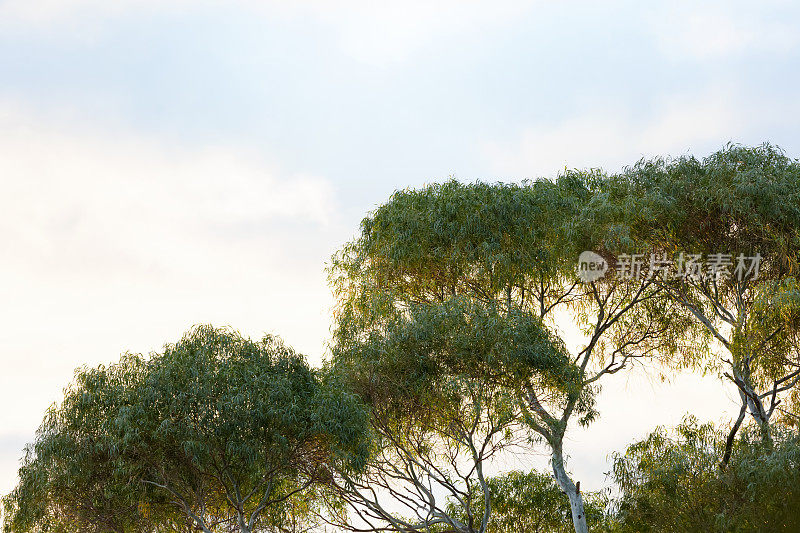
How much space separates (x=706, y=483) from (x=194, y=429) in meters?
9.05

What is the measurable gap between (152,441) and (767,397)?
41.0 feet

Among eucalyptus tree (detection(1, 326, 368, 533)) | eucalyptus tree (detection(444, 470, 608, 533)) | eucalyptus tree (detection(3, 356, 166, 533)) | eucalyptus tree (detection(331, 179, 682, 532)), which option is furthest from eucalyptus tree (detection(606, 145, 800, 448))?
eucalyptus tree (detection(3, 356, 166, 533))

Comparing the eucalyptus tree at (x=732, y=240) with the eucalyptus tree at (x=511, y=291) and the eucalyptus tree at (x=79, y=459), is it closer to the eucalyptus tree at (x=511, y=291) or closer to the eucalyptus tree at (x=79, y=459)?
the eucalyptus tree at (x=511, y=291)

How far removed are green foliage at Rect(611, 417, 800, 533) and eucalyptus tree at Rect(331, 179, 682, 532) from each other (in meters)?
1.61

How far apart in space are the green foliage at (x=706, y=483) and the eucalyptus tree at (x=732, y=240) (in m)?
1.32

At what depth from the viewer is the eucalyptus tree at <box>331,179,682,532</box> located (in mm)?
15844

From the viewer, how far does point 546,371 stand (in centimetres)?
1588

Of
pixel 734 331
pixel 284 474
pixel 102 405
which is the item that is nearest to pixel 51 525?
pixel 102 405

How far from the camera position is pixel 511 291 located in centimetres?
1866

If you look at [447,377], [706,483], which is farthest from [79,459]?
[706,483]

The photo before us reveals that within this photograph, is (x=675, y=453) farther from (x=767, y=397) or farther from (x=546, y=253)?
(x=546, y=253)

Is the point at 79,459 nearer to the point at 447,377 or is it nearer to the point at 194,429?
the point at 194,429

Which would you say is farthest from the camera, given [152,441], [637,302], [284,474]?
[637,302]

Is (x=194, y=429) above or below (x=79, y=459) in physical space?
above
